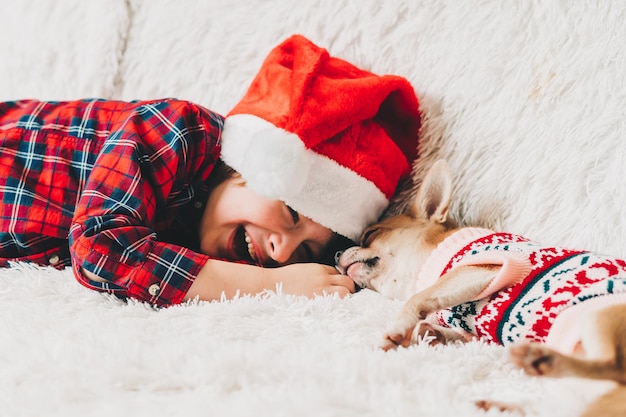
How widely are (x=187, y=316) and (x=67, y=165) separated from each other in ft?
1.87

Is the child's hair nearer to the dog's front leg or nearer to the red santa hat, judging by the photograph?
the red santa hat

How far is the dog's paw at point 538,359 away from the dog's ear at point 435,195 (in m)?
0.56

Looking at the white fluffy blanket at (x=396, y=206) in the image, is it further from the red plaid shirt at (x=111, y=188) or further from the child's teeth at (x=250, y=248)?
the child's teeth at (x=250, y=248)

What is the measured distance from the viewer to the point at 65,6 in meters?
1.71

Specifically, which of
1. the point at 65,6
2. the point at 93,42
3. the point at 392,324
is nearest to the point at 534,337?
the point at 392,324

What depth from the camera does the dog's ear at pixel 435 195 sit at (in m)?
1.20

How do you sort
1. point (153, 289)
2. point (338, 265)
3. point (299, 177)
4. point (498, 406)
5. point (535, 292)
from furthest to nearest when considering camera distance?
point (338, 265)
point (299, 177)
point (153, 289)
point (535, 292)
point (498, 406)

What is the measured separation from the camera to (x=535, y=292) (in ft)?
2.86

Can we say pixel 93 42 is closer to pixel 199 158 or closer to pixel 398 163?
pixel 199 158

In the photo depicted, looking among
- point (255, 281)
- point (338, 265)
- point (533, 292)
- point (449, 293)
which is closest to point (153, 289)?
point (255, 281)

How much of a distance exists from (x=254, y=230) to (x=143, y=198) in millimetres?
239

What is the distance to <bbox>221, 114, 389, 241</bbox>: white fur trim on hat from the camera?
1.18 meters

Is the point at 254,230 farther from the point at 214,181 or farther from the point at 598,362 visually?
the point at 598,362

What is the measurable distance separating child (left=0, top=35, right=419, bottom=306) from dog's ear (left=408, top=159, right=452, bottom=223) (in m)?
0.08
